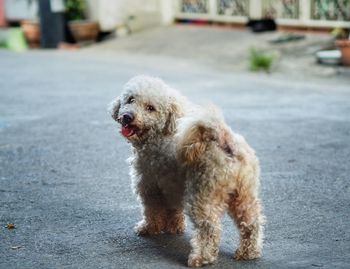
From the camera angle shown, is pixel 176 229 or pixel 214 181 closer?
pixel 214 181

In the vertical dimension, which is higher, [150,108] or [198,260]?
[150,108]

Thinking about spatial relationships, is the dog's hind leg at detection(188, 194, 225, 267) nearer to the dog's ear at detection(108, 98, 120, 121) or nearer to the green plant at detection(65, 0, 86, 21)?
the dog's ear at detection(108, 98, 120, 121)

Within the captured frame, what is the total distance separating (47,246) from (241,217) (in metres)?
1.40

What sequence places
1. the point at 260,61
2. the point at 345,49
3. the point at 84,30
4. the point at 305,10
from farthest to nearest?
the point at 84,30, the point at 305,10, the point at 260,61, the point at 345,49

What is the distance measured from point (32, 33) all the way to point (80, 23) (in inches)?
68.4

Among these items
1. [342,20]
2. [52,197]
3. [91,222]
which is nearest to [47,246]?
[91,222]

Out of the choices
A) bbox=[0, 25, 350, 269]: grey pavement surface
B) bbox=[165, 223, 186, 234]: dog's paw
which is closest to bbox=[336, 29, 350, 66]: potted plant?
bbox=[0, 25, 350, 269]: grey pavement surface

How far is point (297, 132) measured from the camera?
8992mm

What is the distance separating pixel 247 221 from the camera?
472 cm

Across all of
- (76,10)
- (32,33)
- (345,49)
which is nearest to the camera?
(345,49)

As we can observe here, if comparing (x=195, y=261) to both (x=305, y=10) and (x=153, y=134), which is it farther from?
(x=305, y=10)

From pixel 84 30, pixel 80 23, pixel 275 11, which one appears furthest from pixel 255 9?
pixel 80 23

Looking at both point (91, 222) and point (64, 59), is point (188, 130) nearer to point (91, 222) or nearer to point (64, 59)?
point (91, 222)

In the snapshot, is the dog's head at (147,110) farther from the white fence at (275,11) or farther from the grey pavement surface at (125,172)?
the white fence at (275,11)
